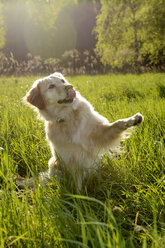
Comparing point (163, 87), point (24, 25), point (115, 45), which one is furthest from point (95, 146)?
point (24, 25)

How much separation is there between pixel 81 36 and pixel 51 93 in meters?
34.1

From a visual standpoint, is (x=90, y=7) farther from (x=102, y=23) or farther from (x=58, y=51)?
(x=102, y=23)

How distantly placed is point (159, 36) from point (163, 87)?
10074mm

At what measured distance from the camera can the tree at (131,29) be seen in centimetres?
1469

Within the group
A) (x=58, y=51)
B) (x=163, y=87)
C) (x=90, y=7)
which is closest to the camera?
(x=163, y=87)

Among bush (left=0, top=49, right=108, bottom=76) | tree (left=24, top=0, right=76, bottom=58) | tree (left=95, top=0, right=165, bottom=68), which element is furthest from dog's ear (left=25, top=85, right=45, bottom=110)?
tree (left=24, top=0, right=76, bottom=58)

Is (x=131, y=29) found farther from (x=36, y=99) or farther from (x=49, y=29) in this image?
(x=49, y=29)

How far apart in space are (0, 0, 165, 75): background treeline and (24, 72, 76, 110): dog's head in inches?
259

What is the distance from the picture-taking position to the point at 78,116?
232 cm

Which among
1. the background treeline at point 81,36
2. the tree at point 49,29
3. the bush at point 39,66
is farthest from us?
the tree at point 49,29

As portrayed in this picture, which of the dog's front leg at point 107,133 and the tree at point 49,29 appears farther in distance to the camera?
the tree at point 49,29

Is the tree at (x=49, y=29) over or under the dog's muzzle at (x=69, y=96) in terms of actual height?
over

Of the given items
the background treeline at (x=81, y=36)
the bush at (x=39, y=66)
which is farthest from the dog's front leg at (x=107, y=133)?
the background treeline at (x=81, y=36)

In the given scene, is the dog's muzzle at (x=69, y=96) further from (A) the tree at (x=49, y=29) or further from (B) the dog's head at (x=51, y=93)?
(A) the tree at (x=49, y=29)
